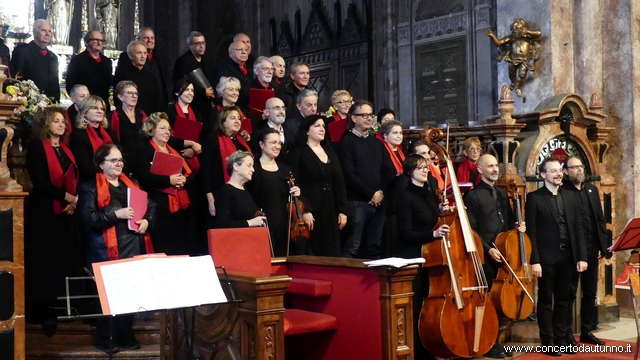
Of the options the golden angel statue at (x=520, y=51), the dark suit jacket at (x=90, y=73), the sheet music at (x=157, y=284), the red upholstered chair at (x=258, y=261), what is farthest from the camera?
the golden angel statue at (x=520, y=51)

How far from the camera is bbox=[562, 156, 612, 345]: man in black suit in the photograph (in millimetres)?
6836

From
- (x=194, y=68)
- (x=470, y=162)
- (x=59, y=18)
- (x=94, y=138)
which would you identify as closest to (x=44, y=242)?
(x=94, y=138)

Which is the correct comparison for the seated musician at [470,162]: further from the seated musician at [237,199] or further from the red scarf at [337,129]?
the seated musician at [237,199]

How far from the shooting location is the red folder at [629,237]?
559cm

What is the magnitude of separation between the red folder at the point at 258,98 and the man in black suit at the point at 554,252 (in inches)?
85.2

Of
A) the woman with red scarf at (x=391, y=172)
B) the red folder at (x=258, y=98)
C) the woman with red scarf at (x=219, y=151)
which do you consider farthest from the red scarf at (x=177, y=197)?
the woman with red scarf at (x=391, y=172)

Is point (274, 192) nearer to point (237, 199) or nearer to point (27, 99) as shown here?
point (237, 199)

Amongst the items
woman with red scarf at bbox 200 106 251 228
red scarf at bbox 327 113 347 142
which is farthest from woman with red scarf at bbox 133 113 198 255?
red scarf at bbox 327 113 347 142

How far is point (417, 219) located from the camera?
5734 millimetres

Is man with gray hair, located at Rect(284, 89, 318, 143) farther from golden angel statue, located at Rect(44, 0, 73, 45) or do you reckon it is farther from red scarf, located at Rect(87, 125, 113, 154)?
golden angel statue, located at Rect(44, 0, 73, 45)

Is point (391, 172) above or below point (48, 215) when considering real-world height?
above

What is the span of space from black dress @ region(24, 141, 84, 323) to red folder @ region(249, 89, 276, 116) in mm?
1577

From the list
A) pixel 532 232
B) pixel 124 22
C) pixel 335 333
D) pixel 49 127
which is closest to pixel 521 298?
pixel 532 232

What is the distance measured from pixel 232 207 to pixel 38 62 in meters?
2.96
